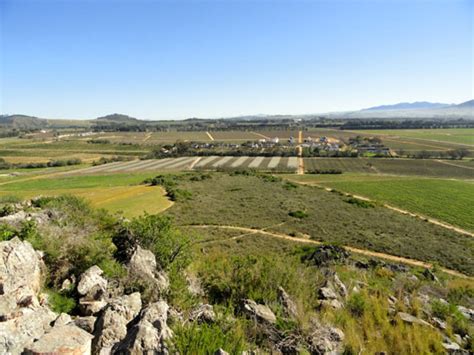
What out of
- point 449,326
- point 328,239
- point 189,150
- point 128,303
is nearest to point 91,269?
point 128,303

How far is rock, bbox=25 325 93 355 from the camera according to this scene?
4.12 m

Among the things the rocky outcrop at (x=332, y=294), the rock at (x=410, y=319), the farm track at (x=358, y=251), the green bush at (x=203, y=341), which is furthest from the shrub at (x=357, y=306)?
the farm track at (x=358, y=251)

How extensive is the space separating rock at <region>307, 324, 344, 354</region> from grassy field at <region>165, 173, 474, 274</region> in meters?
23.2

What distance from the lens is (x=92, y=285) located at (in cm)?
684

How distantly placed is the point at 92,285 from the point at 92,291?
21cm

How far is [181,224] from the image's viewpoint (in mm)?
33000

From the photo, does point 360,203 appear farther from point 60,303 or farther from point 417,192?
point 60,303

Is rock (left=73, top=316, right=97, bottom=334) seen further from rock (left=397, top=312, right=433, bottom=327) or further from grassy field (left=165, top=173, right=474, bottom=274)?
grassy field (left=165, top=173, right=474, bottom=274)

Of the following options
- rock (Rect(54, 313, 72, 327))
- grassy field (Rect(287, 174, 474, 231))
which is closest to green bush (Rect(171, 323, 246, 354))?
rock (Rect(54, 313, 72, 327))

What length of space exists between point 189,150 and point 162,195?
69.5m

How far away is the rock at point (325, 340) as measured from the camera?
5820 millimetres

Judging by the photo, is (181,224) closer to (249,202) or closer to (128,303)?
(249,202)

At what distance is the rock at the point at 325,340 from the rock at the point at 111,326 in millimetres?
3500

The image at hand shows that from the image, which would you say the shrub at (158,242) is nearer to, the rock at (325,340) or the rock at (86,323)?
the rock at (86,323)
